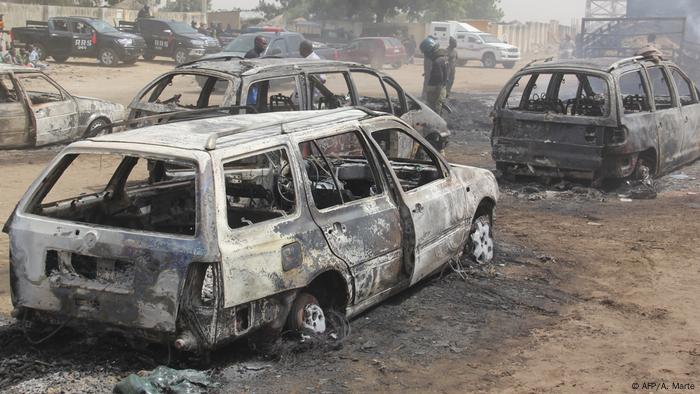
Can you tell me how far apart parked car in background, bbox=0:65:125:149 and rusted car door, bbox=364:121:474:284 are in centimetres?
710

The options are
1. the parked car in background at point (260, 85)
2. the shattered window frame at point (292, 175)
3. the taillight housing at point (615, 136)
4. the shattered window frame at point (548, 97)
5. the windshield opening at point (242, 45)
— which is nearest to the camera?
the shattered window frame at point (292, 175)

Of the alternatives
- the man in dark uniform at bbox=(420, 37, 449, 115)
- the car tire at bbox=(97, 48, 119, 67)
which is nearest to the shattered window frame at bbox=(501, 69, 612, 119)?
the man in dark uniform at bbox=(420, 37, 449, 115)

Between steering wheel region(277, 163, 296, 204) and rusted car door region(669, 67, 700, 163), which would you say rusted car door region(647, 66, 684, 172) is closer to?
rusted car door region(669, 67, 700, 163)

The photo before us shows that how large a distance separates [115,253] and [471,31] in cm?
3744

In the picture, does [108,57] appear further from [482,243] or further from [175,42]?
[482,243]

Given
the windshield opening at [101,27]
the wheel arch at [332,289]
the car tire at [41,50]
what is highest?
the windshield opening at [101,27]

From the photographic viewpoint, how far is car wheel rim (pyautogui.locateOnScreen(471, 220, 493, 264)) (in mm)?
7262

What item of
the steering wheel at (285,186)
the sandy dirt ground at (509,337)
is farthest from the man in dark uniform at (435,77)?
the steering wheel at (285,186)

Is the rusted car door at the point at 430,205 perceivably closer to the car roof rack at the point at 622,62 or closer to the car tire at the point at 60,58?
the car roof rack at the point at 622,62

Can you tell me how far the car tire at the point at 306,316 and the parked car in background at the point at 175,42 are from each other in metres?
27.6

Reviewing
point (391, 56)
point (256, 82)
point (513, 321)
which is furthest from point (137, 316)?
point (391, 56)

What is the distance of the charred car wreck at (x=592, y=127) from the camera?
10.2m

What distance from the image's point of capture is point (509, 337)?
570 centimetres

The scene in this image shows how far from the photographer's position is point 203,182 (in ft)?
15.5
